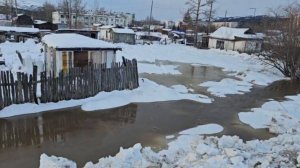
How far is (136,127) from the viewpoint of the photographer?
34.0 feet

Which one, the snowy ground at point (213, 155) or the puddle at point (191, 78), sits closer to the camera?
the snowy ground at point (213, 155)

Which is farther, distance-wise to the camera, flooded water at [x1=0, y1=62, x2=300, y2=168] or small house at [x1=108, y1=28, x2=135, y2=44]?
small house at [x1=108, y1=28, x2=135, y2=44]

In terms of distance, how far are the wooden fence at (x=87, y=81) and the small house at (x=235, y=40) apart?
32580 millimetres

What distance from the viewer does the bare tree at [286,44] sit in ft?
71.9

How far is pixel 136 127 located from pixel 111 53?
602 cm

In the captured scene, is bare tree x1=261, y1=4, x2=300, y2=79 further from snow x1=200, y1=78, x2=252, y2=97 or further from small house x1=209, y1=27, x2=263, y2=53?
small house x1=209, y1=27, x2=263, y2=53

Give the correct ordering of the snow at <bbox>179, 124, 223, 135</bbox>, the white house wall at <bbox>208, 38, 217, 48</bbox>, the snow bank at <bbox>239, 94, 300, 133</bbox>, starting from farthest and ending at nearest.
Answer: the white house wall at <bbox>208, 38, 217, 48</bbox> < the snow bank at <bbox>239, 94, 300, 133</bbox> < the snow at <bbox>179, 124, 223, 135</bbox>

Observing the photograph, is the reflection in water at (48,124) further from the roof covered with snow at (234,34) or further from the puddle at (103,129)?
the roof covered with snow at (234,34)

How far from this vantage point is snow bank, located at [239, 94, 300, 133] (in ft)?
34.6

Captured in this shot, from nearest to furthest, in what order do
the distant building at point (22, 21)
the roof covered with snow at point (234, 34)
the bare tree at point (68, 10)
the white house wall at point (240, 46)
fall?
the white house wall at point (240, 46) < the roof covered with snow at point (234, 34) < the distant building at point (22, 21) < the bare tree at point (68, 10)

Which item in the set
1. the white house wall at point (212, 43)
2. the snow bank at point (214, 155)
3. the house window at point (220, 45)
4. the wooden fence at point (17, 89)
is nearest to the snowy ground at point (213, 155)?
the snow bank at point (214, 155)

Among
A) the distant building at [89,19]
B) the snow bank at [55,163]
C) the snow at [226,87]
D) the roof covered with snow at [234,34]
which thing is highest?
the distant building at [89,19]

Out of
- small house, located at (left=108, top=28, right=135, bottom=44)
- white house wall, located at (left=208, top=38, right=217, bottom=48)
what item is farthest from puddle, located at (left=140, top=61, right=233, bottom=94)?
small house, located at (left=108, top=28, right=135, bottom=44)

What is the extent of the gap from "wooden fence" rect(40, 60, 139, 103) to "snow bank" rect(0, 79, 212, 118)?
0.78ft
